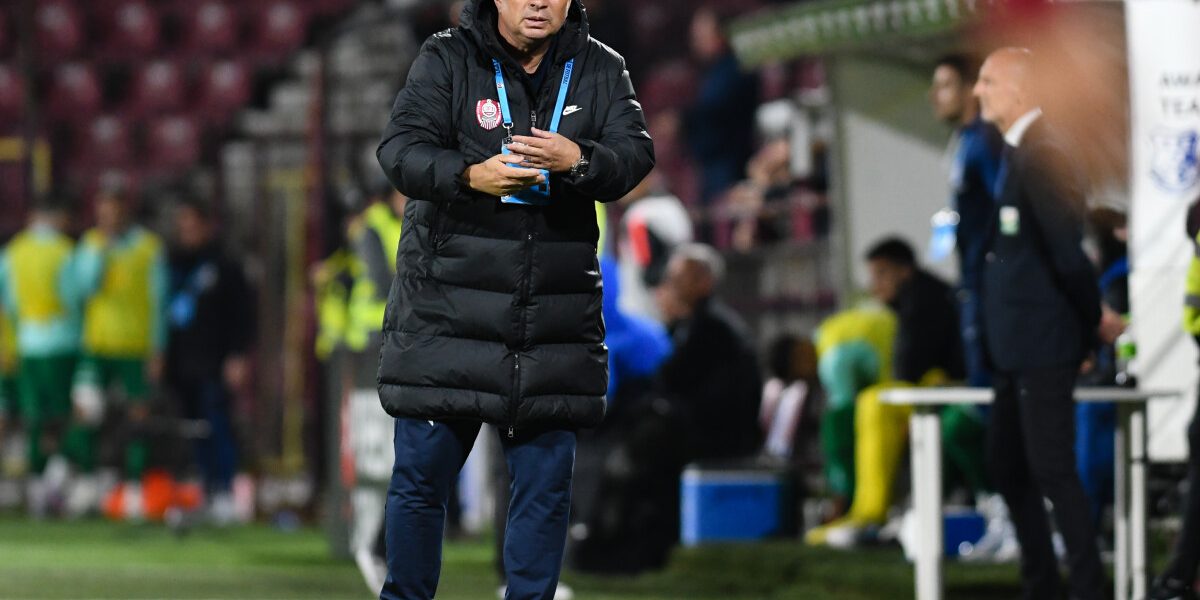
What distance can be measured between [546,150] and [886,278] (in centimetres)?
472

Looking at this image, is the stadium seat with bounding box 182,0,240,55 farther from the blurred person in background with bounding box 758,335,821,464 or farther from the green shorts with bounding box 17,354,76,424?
the blurred person in background with bounding box 758,335,821,464

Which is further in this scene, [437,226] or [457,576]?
[457,576]

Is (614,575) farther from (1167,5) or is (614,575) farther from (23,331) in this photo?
(23,331)

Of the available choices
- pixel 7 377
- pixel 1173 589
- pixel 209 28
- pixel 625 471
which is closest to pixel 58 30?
pixel 209 28

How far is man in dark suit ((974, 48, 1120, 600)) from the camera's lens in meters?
6.13

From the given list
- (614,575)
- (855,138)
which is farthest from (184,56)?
(614,575)

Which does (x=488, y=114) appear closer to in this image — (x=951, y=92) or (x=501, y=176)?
(x=501, y=176)

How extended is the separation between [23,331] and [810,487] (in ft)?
20.3

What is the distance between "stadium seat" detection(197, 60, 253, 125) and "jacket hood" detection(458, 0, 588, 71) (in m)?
13.6

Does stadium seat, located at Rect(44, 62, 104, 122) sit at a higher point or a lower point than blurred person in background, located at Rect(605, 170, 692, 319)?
higher

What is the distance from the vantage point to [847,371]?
9266 mm

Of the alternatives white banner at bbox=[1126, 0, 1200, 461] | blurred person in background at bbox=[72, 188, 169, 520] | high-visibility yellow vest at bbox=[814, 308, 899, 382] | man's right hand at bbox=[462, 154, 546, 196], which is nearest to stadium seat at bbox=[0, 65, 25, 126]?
blurred person in background at bbox=[72, 188, 169, 520]

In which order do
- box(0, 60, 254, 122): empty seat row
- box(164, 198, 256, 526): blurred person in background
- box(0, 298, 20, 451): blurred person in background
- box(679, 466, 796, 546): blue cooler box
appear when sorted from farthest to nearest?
box(0, 60, 254, 122): empty seat row, box(0, 298, 20, 451): blurred person in background, box(164, 198, 256, 526): blurred person in background, box(679, 466, 796, 546): blue cooler box

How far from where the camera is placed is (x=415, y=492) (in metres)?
4.85
